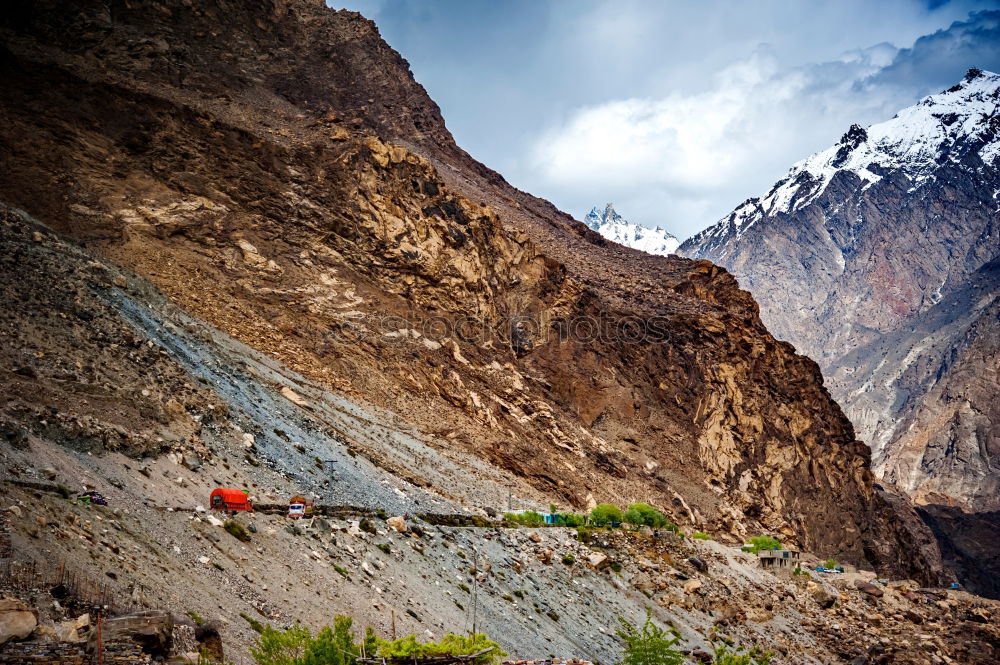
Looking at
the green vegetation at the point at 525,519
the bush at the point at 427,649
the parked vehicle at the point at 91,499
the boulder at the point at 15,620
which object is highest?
the green vegetation at the point at 525,519

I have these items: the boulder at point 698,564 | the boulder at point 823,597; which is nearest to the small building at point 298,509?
the boulder at point 698,564

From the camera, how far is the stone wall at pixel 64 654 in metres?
12.1

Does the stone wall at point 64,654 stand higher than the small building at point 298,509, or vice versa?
the small building at point 298,509

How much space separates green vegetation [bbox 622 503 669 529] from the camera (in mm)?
52000

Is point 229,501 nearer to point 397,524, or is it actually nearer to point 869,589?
point 397,524

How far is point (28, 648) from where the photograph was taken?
12.3 meters

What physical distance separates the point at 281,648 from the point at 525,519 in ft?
89.3

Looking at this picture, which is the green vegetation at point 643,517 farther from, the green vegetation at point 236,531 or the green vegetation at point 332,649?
the green vegetation at point 332,649

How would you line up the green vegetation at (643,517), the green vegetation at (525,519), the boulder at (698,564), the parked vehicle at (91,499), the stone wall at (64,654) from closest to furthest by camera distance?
the stone wall at (64,654), the parked vehicle at (91,499), the green vegetation at (525,519), the boulder at (698,564), the green vegetation at (643,517)

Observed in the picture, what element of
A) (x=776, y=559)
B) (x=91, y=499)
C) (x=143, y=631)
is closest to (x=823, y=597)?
(x=776, y=559)

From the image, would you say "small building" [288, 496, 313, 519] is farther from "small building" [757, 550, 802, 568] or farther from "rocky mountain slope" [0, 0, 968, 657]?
"small building" [757, 550, 802, 568]

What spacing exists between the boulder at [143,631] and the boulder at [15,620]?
0.86m

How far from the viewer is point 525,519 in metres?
41.9

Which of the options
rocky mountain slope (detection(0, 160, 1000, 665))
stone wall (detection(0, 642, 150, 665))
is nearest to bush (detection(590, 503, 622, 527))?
rocky mountain slope (detection(0, 160, 1000, 665))
